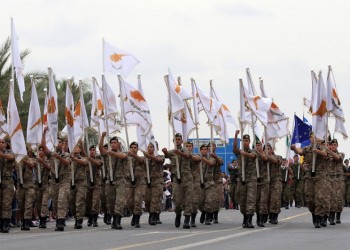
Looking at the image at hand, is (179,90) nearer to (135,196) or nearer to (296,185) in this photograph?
(135,196)

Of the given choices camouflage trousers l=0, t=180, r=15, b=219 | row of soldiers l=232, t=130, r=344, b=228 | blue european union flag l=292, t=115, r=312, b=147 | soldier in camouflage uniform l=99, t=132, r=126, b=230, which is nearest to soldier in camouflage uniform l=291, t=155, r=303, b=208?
blue european union flag l=292, t=115, r=312, b=147

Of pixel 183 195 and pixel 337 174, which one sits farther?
pixel 337 174

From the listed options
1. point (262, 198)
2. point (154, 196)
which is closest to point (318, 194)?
point (262, 198)

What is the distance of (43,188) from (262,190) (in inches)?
198

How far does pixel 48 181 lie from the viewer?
27.3 meters

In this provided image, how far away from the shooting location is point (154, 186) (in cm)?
2766

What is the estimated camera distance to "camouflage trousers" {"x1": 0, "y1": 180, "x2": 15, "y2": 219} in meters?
24.9

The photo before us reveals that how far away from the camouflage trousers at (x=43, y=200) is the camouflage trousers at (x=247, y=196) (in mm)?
4394

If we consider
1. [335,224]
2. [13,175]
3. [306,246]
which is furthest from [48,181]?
[306,246]

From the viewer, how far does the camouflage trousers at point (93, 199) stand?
1069 inches

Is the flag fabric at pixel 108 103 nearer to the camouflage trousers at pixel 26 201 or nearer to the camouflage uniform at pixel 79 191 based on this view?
the camouflage uniform at pixel 79 191

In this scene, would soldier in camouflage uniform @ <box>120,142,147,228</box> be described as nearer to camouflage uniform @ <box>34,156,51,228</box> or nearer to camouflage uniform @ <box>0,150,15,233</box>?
camouflage uniform @ <box>34,156,51,228</box>

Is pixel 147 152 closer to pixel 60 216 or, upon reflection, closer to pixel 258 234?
pixel 60 216

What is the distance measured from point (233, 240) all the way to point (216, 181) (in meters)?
8.10
